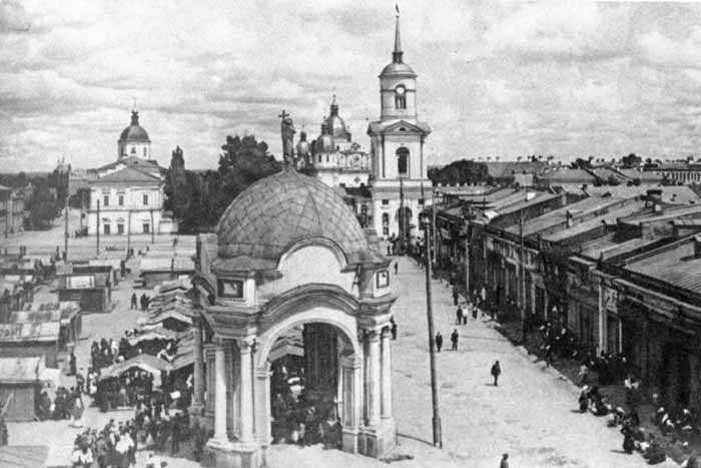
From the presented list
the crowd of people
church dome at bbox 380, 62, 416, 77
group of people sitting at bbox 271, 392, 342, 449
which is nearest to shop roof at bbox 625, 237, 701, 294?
group of people sitting at bbox 271, 392, 342, 449

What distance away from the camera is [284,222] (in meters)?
19.8

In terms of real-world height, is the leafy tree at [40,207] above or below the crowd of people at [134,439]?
above

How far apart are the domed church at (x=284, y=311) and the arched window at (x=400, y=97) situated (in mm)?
67528

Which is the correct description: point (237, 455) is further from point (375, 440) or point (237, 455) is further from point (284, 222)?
point (284, 222)

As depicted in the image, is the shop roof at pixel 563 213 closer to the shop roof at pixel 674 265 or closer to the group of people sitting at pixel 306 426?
the shop roof at pixel 674 265

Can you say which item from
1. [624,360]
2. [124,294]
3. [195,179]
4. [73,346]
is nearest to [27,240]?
[195,179]

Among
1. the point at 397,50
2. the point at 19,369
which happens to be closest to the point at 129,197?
the point at 397,50

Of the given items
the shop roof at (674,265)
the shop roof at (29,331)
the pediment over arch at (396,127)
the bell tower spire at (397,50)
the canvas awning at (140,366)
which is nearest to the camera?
the shop roof at (674,265)

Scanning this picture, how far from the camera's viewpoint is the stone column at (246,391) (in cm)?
1905

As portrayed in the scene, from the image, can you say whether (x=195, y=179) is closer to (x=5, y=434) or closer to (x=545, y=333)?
(x=545, y=333)

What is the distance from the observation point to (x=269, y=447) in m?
19.8

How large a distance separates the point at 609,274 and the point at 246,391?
Answer: 1594 centimetres

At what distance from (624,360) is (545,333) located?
667 centimetres

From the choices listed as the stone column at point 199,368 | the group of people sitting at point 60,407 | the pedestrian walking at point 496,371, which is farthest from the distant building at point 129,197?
the stone column at point 199,368
